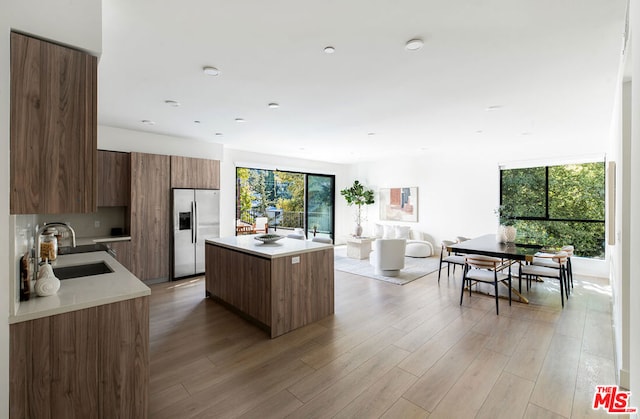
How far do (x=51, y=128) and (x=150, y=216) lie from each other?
372 centimetres

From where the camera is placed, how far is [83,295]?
64.2 inches

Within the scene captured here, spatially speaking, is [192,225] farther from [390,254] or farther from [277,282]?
[390,254]

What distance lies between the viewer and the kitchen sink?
246 centimetres

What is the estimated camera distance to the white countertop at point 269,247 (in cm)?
305

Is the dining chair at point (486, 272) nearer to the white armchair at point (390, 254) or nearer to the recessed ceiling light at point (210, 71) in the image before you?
the white armchair at point (390, 254)

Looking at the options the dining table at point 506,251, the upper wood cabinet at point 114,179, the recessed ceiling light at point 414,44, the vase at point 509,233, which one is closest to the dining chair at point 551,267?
the dining table at point 506,251

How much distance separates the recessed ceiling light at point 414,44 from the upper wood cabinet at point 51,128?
81.2 inches

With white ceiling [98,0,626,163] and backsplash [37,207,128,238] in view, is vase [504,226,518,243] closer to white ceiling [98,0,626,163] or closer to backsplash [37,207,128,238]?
white ceiling [98,0,626,163]

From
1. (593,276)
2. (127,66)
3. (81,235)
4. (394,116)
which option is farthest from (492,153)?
(81,235)

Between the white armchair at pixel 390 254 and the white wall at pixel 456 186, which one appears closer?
the white armchair at pixel 390 254

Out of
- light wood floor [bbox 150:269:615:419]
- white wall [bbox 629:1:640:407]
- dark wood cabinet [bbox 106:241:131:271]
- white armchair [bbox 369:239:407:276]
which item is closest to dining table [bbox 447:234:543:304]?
light wood floor [bbox 150:269:615:419]

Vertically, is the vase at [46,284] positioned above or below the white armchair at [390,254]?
above

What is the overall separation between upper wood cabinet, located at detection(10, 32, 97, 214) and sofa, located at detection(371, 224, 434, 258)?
6.37 meters

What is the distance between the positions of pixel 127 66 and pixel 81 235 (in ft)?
10.8
